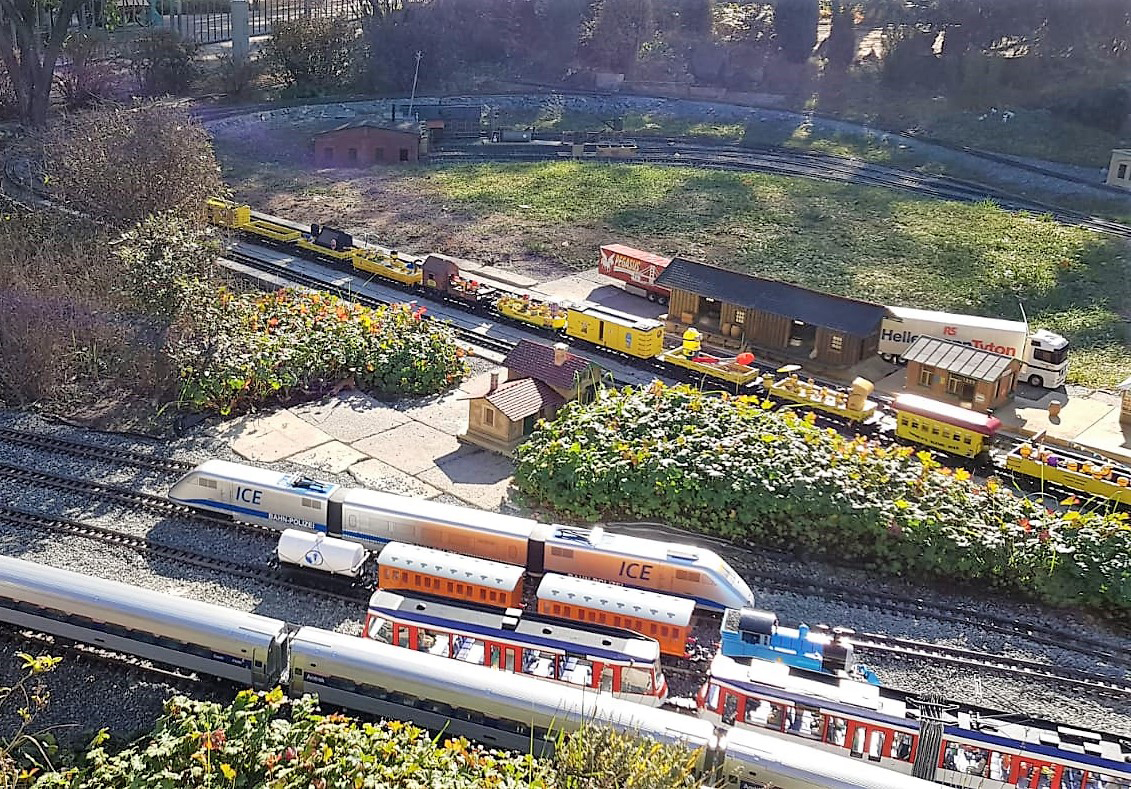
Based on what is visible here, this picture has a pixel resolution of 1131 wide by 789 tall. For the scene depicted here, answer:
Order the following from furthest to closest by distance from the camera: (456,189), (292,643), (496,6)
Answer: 1. (496,6)
2. (456,189)
3. (292,643)

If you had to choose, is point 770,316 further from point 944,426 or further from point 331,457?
point 331,457

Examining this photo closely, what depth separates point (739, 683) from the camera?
1509 cm

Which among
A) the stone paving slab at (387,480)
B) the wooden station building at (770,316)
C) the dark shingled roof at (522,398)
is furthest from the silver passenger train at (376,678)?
the wooden station building at (770,316)

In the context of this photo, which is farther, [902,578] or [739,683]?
[902,578]

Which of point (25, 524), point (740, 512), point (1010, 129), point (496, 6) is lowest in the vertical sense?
point (25, 524)

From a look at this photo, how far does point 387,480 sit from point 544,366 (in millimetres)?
5066

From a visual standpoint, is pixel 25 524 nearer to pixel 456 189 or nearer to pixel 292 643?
pixel 292 643

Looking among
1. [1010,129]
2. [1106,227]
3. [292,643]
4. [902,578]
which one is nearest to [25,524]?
[292,643]

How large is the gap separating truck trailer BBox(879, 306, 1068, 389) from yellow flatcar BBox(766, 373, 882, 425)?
12.1 feet

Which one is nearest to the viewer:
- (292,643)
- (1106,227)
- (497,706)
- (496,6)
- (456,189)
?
(497,706)

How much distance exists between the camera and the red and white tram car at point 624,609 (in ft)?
55.8

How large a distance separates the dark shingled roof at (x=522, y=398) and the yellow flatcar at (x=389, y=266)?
38.3 ft

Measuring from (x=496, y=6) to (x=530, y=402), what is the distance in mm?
56809

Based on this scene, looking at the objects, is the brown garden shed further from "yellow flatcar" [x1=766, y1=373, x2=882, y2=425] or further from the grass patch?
"yellow flatcar" [x1=766, y1=373, x2=882, y2=425]
